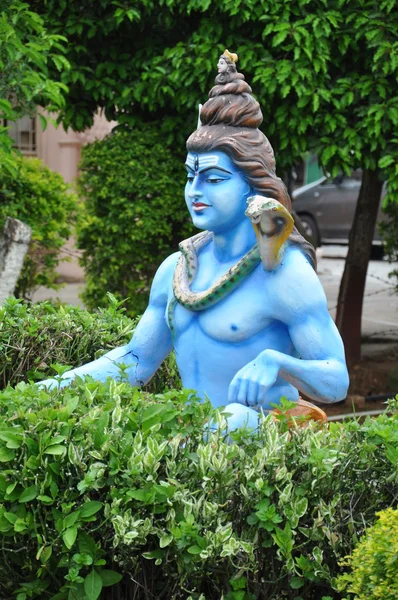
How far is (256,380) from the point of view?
3121mm

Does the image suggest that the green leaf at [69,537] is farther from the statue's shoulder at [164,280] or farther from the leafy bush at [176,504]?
the statue's shoulder at [164,280]

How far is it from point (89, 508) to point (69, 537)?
0.10 m

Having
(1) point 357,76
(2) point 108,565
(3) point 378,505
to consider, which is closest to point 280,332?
(3) point 378,505

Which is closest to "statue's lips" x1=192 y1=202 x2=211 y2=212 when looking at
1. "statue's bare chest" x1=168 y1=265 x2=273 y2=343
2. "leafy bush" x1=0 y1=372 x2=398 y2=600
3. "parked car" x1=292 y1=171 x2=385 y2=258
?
"statue's bare chest" x1=168 y1=265 x2=273 y2=343

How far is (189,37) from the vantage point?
7285mm

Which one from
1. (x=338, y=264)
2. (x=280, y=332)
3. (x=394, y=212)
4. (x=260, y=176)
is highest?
(x=260, y=176)

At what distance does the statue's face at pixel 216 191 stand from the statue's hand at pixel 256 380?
52cm

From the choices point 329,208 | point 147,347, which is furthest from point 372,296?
point 147,347

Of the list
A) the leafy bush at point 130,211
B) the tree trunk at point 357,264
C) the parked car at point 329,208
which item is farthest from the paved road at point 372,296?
the leafy bush at point 130,211

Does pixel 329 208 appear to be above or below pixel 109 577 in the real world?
below

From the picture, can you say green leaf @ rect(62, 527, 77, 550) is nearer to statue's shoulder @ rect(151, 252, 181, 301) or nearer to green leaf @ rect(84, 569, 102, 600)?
green leaf @ rect(84, 569, 102, 600)

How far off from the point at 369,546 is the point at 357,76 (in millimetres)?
5174

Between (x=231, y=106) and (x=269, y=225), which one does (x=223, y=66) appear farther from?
(x=269, y=225)

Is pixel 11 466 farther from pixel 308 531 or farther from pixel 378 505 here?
pixel 378 505
